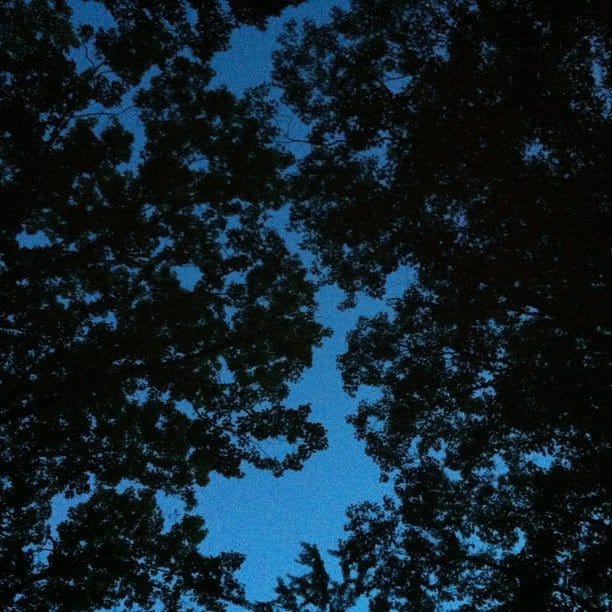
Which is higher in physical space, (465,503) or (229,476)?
(229,476)

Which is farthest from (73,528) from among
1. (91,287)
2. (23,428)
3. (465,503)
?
(465,503)

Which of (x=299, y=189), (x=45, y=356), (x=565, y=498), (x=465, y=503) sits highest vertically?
(x=299, y=189)

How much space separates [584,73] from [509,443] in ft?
29.9

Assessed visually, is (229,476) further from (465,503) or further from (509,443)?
(509,443)

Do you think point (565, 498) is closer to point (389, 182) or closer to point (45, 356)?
point (389, 182)

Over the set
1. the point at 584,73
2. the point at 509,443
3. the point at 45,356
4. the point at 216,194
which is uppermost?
the point at 216,194

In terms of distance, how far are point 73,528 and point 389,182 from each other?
39.9ft

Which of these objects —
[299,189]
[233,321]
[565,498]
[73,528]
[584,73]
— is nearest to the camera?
[565,498]

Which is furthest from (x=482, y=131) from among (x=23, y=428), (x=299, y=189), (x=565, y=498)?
(x=23, y=428)

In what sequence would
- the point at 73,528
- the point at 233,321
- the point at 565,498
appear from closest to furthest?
the point at 565,498 < the point at 73,528 < the point at 233,321

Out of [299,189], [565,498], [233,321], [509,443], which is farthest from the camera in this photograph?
[233,321]

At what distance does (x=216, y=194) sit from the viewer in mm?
14586

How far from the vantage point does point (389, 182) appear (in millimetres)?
12047

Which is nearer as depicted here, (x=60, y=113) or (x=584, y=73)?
(x=584, y=73)
